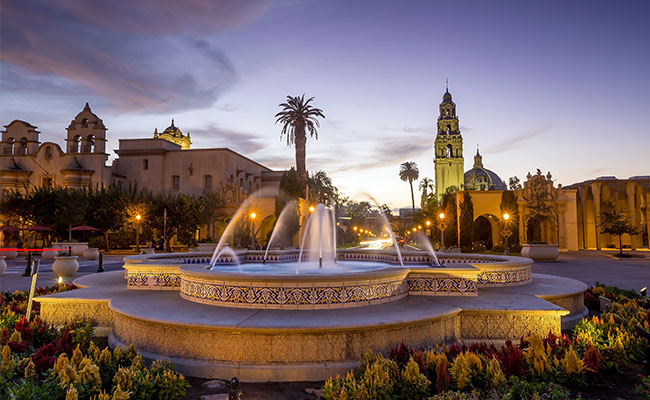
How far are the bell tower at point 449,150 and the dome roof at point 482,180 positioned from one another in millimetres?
4867

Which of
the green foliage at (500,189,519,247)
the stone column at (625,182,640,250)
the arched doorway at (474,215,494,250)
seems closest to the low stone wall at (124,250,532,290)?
the green foliage at (500,189,519,247)

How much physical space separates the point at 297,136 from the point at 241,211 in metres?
9.64

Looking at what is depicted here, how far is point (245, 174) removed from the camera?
172 ft

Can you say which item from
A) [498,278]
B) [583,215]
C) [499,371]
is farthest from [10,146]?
[583,215]

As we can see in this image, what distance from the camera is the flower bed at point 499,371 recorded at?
13.7ft

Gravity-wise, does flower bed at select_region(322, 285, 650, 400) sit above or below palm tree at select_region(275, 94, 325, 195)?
below

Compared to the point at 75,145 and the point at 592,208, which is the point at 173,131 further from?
the point at 592,208

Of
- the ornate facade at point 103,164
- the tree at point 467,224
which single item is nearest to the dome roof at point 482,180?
the tree at point 467,224

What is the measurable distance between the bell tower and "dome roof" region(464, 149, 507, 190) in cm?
487

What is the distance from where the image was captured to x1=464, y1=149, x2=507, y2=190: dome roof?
10362cm

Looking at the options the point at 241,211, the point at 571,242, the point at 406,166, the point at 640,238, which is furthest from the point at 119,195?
the point at 406,166

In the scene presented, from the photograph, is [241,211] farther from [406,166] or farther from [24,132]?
[406,166]

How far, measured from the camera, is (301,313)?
18.9 feet

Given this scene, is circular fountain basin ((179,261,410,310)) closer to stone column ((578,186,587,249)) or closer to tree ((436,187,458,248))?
tree ((436,187,458,248))
